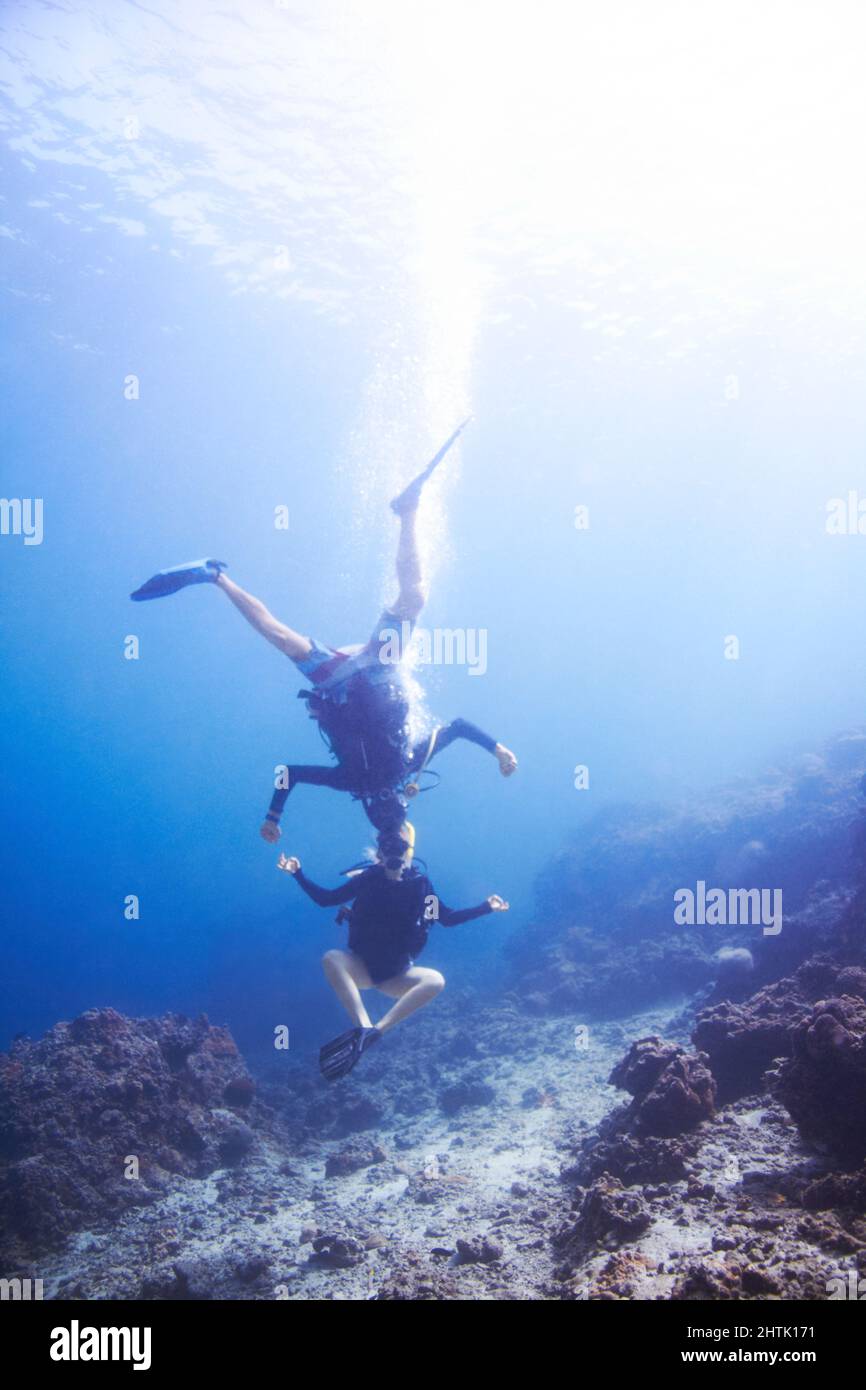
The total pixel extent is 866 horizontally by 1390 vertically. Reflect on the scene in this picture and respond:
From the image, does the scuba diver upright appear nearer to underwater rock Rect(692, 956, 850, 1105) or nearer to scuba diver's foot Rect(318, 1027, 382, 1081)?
scuba diver's foot Rect(318, 1027, 382, 1081)

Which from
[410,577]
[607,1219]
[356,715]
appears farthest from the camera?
[410,577]

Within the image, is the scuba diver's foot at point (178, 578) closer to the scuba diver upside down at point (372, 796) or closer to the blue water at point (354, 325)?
the scuba diver upside down at point (372, 796)

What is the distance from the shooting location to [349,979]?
688 cm

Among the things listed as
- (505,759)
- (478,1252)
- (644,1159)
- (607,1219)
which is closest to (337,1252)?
(478,1252)

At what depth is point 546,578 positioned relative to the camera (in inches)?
3393

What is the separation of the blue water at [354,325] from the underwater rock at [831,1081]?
1363 centimetres

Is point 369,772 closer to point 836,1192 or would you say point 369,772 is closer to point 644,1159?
point 644,1159

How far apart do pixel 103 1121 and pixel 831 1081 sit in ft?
29.2

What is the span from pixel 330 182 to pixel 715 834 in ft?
75.7

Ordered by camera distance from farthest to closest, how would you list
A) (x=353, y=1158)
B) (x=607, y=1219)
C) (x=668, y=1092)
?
1. (x=353, y=1158)
2. (x=668, y=1092)
3. (x=607, y=1219)

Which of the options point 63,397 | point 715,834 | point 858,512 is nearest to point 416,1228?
point 715,834

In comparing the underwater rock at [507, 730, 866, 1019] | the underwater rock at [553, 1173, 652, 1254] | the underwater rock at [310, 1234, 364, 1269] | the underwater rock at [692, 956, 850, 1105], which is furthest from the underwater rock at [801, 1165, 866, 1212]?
the underwater rock at [507, 730, 866, 1019]

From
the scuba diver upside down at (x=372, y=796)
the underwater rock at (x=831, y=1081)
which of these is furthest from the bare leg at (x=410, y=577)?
the underwater rock at (x=831, y=1081)

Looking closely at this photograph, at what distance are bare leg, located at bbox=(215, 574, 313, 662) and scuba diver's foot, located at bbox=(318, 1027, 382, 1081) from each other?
11.9 ft
